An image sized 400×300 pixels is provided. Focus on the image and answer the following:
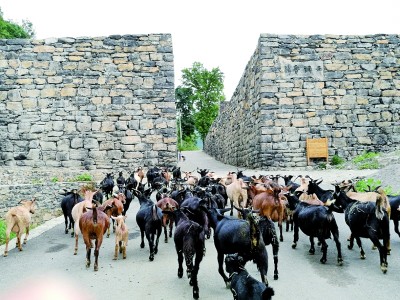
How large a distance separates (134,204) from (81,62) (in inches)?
293

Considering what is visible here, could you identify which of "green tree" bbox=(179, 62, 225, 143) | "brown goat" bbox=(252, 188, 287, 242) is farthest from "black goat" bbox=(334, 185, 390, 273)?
"green tree" bbox=(179, 62, 225, 143)

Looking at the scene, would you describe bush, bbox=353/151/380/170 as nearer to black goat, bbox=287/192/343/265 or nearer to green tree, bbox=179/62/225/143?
black goat, bbox=287/192/343/265

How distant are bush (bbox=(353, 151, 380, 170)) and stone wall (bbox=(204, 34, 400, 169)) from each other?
0.43 metres

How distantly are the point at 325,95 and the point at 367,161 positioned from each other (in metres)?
3.22

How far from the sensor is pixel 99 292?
4.27 meters

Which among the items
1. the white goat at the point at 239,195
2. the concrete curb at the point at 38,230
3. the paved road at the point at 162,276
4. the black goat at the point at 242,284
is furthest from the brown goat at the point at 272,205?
the concrete curb at the point at 38,230

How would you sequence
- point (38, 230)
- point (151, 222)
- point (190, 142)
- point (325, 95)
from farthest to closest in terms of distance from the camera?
1. point (190, 142)
2. point (325, 95)
3. point (38, 230)
4. point (151, 222)

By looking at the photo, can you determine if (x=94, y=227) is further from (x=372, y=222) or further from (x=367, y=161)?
(x=367, y=161)

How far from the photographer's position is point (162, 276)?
4.76 meters

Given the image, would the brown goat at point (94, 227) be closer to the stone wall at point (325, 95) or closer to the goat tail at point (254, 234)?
the goat tail at point (254, 234)

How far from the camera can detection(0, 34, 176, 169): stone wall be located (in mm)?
→ 14766

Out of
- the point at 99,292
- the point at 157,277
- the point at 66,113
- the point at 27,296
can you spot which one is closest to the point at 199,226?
the point at 157,277

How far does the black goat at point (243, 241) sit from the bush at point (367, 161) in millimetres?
10202

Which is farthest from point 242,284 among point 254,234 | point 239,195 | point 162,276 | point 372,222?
point 239,195
